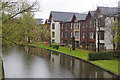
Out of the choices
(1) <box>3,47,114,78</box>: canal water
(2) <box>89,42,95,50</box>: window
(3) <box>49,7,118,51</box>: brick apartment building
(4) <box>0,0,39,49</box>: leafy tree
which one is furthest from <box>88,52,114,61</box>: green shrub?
(4) <box>0,0,39,49</box>: leafy tree

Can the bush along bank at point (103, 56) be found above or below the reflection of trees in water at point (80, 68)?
above

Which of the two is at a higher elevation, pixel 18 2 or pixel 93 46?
pixel 18 2

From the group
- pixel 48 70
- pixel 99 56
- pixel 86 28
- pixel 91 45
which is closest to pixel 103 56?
pixel 99 56

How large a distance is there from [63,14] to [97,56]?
101ft

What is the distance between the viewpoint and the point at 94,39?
32375 millimetres

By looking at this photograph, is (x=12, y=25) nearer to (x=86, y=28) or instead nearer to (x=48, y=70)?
(x=48, y=70)

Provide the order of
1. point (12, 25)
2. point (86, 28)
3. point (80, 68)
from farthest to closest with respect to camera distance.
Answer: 1. point (86, 28)
2. point (80, 68)
3. point (12, 25)

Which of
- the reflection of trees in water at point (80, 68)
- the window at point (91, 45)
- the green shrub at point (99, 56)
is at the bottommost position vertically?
the reflection of trees in water at point (80, 68)

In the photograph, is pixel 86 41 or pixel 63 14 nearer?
pixel 86 41

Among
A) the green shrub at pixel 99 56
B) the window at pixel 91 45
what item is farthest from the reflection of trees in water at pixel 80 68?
the window at pixel 91 45

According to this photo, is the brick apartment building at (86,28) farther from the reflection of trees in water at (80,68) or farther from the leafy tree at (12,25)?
the leafy tree at (12,25)

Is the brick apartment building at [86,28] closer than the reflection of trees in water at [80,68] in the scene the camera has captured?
No

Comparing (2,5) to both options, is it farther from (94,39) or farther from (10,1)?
(94,39)

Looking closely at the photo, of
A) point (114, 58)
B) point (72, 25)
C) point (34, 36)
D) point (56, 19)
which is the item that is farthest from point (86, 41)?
point (34, 36)
